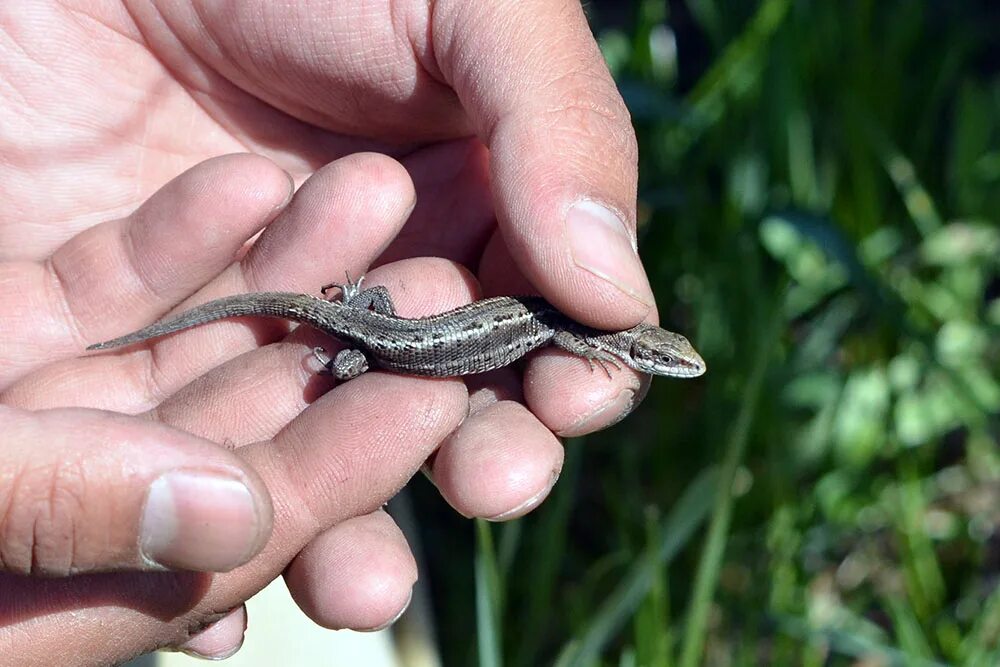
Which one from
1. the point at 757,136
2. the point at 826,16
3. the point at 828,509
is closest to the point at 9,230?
the point at 757,136

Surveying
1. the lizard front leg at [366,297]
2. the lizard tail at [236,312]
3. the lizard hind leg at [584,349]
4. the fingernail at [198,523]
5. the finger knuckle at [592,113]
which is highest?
the finger knuckle at [592,113]

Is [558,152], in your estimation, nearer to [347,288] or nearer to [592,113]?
[592,113]

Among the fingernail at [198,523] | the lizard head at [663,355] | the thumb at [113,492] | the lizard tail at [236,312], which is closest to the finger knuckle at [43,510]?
the thumb at [113,492]

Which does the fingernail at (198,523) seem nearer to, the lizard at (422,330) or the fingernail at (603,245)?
the lizard at (422,330)

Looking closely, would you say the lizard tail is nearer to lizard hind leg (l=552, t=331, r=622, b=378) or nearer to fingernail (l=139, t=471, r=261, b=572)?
lizard hind leg (l=552, t=331, r=622, b=378)

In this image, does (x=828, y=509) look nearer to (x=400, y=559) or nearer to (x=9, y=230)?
(x=400, y=559)

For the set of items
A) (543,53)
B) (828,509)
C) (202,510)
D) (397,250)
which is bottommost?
(828,509)
